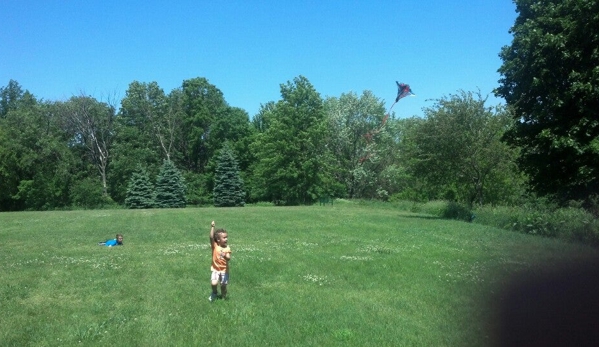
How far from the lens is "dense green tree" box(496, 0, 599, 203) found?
62.7 feet

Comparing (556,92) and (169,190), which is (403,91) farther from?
(556,92)

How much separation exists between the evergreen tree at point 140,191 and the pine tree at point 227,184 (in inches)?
333

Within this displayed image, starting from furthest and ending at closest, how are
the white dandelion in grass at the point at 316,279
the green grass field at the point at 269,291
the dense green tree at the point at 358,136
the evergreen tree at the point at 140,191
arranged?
the dense green tree at the point at 358,136
the evergreen tree at the point at 140,191
the white dandelion in grass at the point at 316,279
the green grass field at the point at 269,291

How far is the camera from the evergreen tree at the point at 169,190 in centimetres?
6762

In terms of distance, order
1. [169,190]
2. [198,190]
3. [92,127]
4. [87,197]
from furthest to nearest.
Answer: [92,127] → [198,190] → [87,197] → [169,190]

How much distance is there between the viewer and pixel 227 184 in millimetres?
69750

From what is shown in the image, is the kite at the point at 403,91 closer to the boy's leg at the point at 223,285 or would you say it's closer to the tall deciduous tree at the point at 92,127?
the tall deciduous tree at the point at 92,127

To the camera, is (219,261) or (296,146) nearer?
(219,261)

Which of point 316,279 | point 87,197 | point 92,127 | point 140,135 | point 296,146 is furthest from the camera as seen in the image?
point 140,135

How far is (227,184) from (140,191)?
437 inches

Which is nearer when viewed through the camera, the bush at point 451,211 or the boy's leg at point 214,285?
the boy's leg at point 214,285

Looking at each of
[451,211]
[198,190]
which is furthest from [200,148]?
[451,211]

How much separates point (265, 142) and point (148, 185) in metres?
16.6

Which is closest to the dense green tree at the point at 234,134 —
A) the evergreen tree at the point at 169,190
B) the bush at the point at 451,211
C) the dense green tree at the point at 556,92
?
the evergreen tree at the point at 169,190
